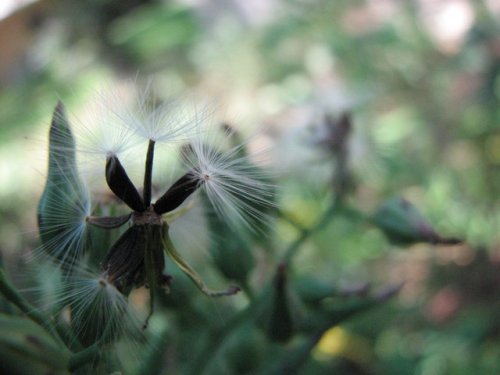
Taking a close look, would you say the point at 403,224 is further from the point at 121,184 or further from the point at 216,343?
the point at 121,184

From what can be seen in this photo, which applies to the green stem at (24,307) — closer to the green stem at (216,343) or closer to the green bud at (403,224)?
the green stem at (216,343)

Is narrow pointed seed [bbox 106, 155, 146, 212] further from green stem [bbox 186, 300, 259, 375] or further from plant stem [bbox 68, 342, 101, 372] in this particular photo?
green stem [bbox 186, 300, 259, 375]

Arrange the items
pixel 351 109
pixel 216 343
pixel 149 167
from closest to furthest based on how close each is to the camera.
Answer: pixel 149 167 → pixel 216 343 → pixel 351 109

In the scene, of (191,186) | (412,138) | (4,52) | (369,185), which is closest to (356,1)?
(412,138)

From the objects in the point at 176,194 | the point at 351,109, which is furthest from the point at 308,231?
the point at 351,109

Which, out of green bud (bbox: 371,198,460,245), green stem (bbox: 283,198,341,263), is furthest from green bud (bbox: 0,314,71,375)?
green bud (bbox: 371,198,460,245)

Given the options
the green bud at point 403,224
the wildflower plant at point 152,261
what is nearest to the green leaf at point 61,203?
the wildflower plant at point 152,261
